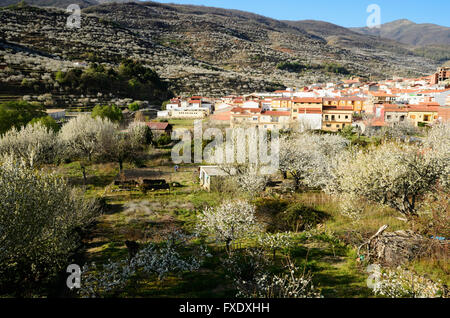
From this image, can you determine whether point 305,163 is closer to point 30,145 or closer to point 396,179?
point 396,179

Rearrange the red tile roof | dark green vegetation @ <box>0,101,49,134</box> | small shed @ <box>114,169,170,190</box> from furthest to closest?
the red tile roof → dark green vegetation @ <box>0,101,49,134</box> → small shed @ <box>114,169,170,190</box>

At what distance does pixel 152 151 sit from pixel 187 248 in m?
29.3

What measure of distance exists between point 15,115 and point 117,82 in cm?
4958

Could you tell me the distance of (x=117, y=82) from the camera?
8062 cm

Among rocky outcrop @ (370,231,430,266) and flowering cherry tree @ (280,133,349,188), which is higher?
flowering cherry tree @ (280,133,349,188)

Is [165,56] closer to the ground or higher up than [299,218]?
higher up

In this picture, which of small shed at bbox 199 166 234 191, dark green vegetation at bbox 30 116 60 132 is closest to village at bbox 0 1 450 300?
small shed at bbox 199 166 234 191

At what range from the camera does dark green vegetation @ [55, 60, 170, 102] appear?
70.0m

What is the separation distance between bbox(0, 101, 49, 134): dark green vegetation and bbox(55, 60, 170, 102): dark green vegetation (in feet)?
109

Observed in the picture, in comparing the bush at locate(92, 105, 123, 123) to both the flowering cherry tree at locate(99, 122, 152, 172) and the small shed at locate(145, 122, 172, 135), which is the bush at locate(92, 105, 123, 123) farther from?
the flowering cherry tree at locate(99, 122, 152, 172)

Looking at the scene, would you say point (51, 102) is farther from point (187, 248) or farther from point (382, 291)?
point (382, 291)

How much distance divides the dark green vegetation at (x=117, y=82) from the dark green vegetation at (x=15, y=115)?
33369mm

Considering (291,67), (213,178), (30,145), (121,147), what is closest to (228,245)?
(213,178)
